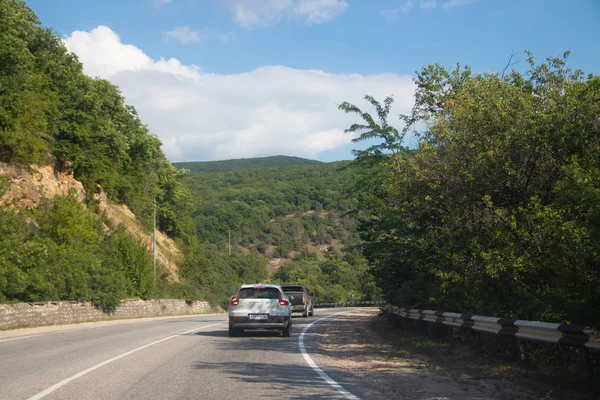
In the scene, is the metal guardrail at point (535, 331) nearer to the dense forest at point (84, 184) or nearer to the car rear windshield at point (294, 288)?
the dense forest at point (84, 184)

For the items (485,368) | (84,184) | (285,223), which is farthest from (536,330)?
(285,223)

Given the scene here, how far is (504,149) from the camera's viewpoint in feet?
43.8

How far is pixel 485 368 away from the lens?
10.9 m

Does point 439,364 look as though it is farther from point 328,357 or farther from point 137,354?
point 137,354

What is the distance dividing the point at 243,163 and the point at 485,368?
16316cm

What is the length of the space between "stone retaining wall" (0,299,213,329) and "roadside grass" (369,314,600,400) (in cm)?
1581

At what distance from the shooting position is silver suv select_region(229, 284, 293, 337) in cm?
1806

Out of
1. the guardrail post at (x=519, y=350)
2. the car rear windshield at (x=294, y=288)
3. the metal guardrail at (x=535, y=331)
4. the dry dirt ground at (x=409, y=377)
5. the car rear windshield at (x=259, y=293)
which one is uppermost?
the car rear windshield at (x=259, y=293)

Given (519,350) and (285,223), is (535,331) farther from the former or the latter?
(285,223)

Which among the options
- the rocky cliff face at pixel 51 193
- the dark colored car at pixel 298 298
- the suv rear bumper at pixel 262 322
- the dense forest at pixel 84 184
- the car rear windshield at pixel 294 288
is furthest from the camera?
the car rear windshield at pixel 294 288

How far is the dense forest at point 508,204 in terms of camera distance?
8.90 m

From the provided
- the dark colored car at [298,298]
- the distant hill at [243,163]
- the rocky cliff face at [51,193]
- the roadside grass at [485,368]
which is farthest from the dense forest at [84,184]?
the distant hill at [243,163]

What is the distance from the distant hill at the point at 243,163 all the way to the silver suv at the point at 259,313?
144m

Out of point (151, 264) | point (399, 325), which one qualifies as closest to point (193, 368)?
point (399, 325)
